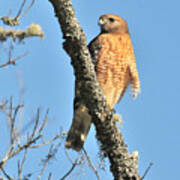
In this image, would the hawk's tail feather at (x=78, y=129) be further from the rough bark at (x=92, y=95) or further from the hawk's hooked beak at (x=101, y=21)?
the hawk's hooked beak at (x=101, y=21)

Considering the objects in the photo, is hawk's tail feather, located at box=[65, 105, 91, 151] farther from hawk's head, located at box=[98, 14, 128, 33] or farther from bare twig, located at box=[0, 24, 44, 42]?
hawk's head, located at box=[98, 14, 128, 33]

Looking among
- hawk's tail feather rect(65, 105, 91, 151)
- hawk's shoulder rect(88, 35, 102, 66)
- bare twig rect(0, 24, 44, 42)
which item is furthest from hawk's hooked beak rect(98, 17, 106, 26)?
bare twig rect(0, 24, 44, 42)

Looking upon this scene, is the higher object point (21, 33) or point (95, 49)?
point (95, 49)

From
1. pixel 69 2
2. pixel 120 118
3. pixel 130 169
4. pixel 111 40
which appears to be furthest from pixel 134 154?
pixel 111 40

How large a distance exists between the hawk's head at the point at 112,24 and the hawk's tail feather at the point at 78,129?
157 centimetres

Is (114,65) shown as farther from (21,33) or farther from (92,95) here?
(92,95)

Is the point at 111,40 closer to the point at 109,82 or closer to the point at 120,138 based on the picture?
the point at 109,82

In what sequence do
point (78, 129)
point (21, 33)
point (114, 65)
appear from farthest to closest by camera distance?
point (114, 65) < point (78, 129) < point (21, 33)

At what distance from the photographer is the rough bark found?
10.4ft

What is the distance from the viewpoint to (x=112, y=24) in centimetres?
547

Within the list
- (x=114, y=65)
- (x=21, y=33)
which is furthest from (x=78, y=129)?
(x=21, y=33)

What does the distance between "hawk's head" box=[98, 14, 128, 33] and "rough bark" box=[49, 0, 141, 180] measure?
222cm

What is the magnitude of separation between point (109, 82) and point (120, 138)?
57.5 inches

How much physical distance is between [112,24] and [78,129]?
1.80m
